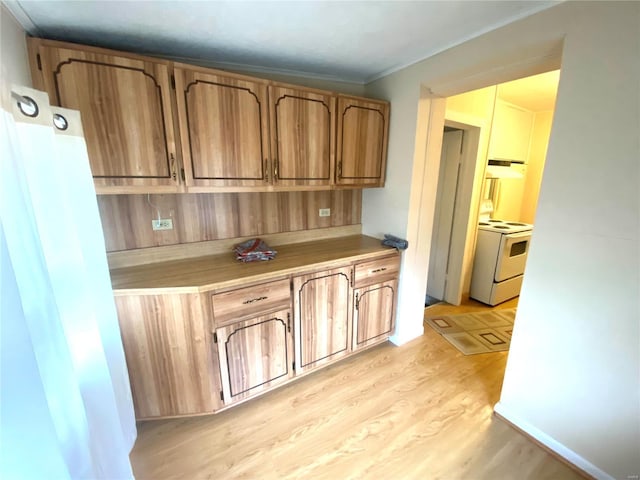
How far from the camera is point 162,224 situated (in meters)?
1.86

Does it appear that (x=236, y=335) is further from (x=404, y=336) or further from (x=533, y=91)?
(x=533, y=91)

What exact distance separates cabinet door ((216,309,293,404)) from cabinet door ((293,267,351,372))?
0.11m

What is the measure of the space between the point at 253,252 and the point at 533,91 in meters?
3.27

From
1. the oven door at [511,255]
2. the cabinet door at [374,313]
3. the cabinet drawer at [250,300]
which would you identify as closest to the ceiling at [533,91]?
the oven door at [511,255]

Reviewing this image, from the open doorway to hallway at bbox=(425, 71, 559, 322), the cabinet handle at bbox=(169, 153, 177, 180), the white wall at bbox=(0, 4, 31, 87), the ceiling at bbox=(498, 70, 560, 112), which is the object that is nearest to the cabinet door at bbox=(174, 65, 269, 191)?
the cabinet handle at bbox=(169, 153, 177, 180)

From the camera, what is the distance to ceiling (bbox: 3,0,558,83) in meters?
1.27

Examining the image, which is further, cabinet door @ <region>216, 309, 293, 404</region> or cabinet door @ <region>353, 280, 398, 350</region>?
cabinet door @ <region>353, 280, 398, 350</region>

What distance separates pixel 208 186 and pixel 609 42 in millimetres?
2059

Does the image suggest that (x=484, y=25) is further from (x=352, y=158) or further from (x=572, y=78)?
(x=352, y=158)

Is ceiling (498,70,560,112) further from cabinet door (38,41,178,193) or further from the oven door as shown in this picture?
cabinet door (38,41,178,193)

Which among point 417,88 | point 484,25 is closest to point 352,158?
point 417,88

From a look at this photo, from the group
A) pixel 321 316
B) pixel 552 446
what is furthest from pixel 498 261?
pixel 321 316

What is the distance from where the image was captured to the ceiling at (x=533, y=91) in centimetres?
247

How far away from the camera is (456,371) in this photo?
216 cm
